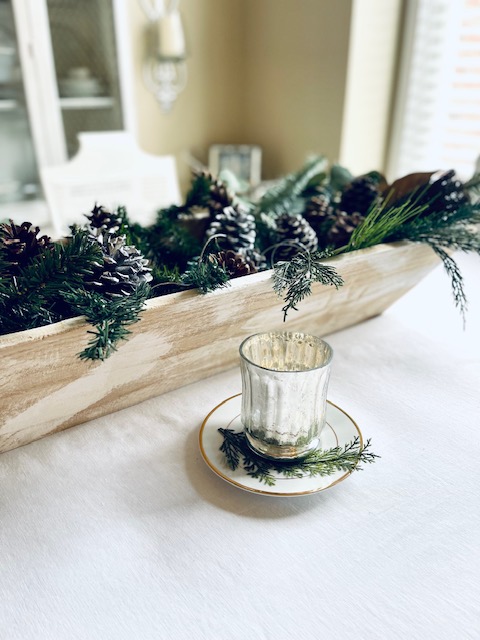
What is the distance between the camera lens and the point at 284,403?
0.45 m

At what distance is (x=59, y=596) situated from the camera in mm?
359

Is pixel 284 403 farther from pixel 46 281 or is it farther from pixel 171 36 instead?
pixel 171 36

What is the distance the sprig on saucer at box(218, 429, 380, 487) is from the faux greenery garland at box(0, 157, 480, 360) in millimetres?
139

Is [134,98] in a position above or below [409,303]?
above

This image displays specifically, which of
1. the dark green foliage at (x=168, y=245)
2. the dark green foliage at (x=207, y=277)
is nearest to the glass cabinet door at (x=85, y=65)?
the dark green foliage at (x=168, y=245)

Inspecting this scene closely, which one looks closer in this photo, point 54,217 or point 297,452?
point 297,452

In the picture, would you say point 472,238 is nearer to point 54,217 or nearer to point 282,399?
point 282,399

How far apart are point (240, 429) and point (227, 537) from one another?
0.40 feet

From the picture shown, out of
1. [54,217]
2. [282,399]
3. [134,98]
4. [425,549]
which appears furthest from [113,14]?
[425,549]

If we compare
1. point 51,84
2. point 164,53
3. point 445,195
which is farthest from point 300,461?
point 164,53

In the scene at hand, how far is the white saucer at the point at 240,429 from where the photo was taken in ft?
1.40

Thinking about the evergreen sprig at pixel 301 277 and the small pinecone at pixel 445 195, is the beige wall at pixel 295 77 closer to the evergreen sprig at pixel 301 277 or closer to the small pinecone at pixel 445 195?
the small pinecone at pixel 445 195

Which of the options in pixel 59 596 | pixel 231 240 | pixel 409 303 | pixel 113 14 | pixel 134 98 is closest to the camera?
pixel 59 596

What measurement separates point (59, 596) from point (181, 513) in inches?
4.3
